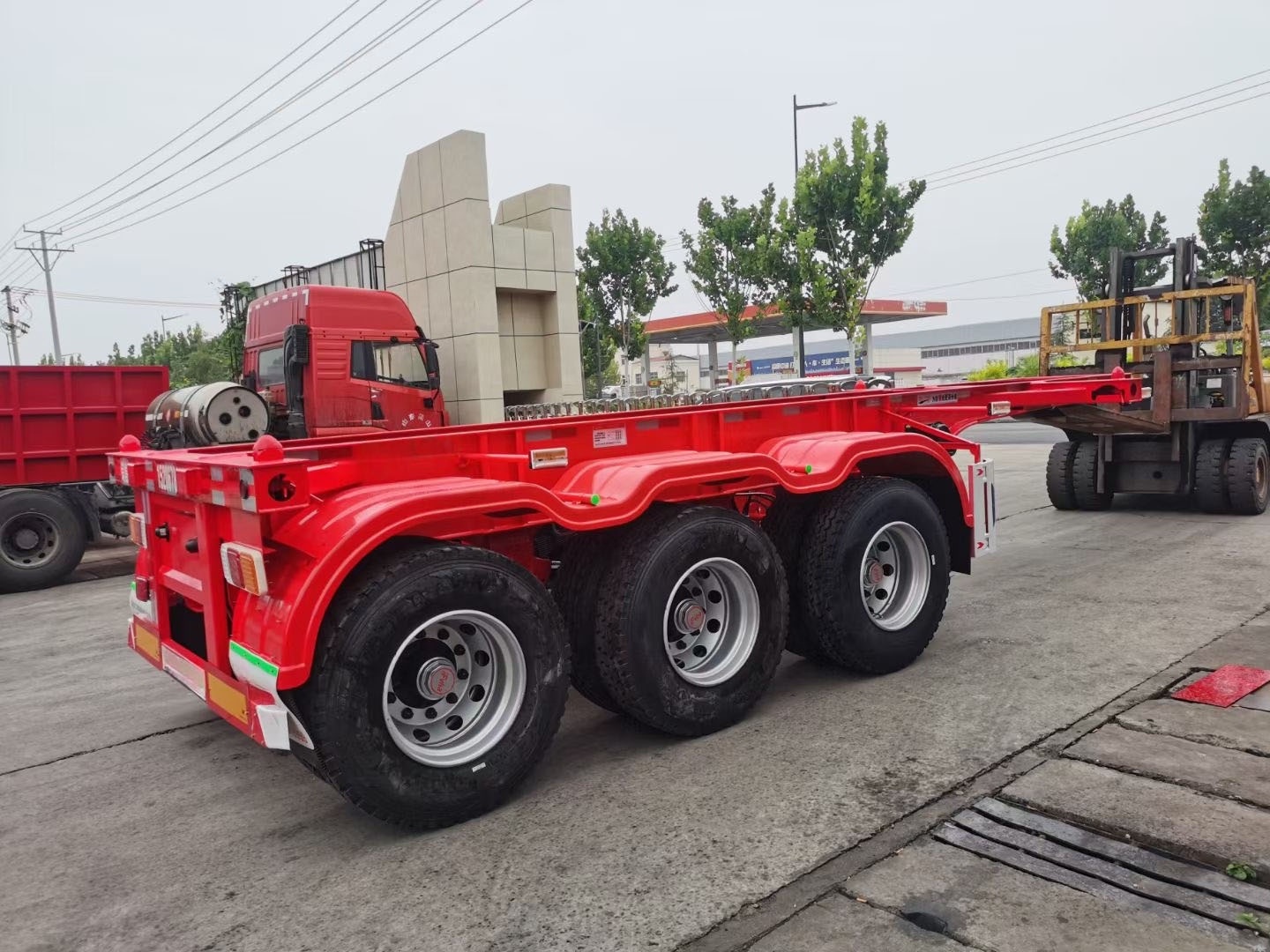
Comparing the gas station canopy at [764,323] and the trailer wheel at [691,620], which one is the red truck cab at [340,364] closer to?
the trailer wheel at [691,620]

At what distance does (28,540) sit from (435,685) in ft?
28.0

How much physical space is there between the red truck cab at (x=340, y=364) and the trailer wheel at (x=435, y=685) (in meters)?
6.67

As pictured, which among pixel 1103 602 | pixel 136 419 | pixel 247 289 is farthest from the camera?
pixel 247 289

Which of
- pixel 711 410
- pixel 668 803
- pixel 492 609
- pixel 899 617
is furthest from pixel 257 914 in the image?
pixel 899 617

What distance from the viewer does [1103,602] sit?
6.49 metres

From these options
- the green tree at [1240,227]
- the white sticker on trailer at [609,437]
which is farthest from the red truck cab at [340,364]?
the green tree at [1240,227]

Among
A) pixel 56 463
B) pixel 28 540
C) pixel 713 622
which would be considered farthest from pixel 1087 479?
pixel 28 540

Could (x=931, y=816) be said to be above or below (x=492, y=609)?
below

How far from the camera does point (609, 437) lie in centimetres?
464

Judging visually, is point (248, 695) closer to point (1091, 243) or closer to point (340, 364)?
point (340, 364)

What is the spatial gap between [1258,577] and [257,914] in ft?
23.6

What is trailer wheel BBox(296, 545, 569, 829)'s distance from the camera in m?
3.29

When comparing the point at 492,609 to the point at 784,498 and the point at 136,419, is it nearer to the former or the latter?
the point at 784,498

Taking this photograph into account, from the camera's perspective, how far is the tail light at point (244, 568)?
10.9 feet
